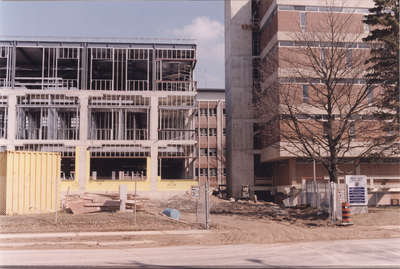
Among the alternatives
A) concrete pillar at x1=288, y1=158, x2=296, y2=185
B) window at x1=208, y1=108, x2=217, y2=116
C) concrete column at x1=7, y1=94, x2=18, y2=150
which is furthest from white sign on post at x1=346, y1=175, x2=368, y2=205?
window at x1=208, y1=108, x2=217, y2=116

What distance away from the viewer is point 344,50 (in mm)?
27406

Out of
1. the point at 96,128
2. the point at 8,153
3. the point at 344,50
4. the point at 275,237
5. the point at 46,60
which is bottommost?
Result: the point at 275,237

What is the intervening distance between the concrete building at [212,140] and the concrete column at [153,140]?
20.6 metres

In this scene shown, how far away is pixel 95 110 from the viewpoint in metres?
46.5

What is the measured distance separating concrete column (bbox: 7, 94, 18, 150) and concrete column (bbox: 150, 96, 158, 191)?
1311 centimetres

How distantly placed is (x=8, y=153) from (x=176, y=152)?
22.7 metres

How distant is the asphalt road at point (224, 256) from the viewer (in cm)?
1268

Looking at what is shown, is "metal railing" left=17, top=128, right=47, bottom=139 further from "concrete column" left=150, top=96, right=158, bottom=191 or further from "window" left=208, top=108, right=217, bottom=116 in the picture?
"window" left=208, top=108, right=217, bottom=116

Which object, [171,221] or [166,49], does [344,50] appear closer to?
[171,221]

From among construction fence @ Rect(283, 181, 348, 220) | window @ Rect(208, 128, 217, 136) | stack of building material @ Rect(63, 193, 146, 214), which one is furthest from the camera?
window @ Rect(208, 128, 217, 136)

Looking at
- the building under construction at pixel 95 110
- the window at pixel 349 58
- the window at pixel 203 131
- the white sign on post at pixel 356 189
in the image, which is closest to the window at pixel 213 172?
the window at pixel 203 131

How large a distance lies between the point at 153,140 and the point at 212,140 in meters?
22.4

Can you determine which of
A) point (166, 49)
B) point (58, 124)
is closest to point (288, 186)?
point (166, 49)

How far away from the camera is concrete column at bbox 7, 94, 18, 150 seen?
4394 cm
